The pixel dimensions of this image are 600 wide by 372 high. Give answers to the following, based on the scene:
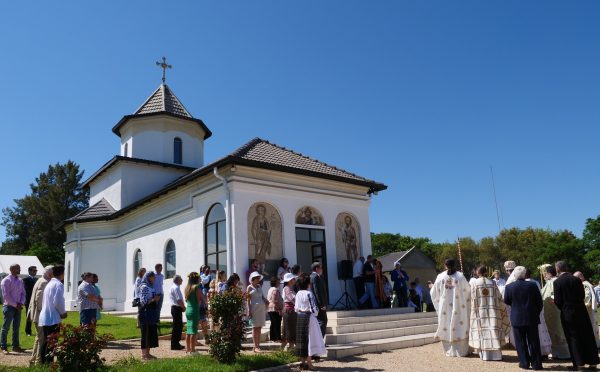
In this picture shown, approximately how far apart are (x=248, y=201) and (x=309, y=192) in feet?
8.85

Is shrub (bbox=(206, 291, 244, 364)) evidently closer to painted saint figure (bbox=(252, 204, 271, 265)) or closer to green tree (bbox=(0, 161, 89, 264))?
painted saint figure (bbox=(252, 204, 271, 265))

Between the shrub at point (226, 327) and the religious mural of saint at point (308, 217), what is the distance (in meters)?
8.39

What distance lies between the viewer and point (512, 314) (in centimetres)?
915

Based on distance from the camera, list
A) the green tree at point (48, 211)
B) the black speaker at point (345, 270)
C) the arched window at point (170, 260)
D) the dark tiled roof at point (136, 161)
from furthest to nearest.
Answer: the green tree at point (48, 211)
the dark tiled roof at point (136, 161)
the arched window at point (170, 260)
the black speaker at point (345, 270)

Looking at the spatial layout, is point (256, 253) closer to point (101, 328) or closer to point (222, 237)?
point (222, 237)

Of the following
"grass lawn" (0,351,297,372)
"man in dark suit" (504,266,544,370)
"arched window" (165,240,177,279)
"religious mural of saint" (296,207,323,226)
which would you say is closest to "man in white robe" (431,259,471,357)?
"man in dark suit" (504,266,544,370)

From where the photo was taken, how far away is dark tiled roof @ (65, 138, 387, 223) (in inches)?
630

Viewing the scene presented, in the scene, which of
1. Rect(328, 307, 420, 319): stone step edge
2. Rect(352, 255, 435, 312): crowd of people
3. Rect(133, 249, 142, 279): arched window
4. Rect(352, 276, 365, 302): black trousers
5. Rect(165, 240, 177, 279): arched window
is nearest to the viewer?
Rect(328, 307, 420, 319): stone step edge

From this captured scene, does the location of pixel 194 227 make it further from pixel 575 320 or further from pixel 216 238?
pixel 575 320

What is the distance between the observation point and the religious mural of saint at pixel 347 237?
1820 cm

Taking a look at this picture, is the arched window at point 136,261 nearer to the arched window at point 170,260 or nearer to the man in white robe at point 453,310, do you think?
the arched window at point 170,260

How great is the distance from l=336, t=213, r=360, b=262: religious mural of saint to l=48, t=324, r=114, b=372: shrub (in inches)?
466

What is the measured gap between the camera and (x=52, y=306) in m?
8.62

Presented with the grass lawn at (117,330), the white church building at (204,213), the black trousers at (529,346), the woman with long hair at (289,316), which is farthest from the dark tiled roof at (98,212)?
the black trousers at (529,346)
